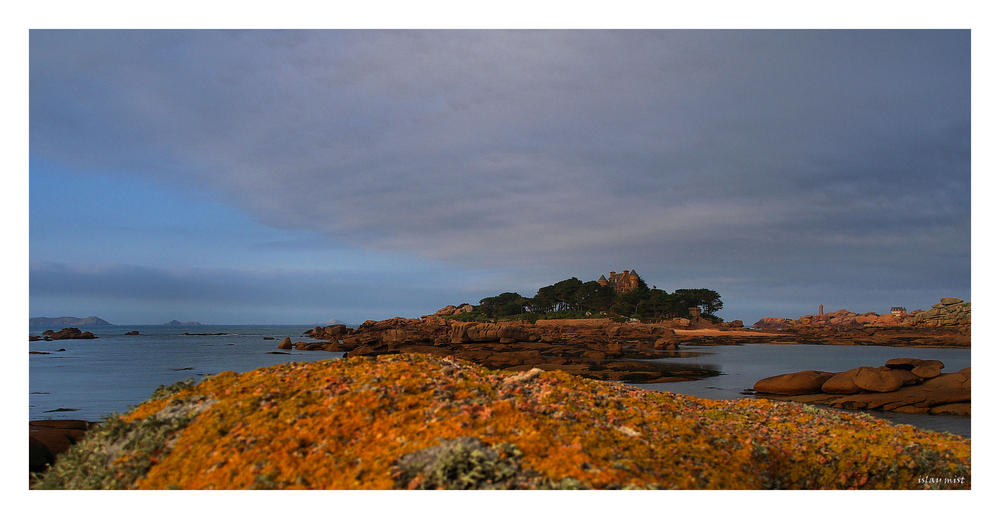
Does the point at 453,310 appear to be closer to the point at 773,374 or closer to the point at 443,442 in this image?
the point at 773,374

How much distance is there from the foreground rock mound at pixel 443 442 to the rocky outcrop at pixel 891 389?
13.2m

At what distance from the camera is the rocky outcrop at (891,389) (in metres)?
18.0

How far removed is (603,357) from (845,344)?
152ft

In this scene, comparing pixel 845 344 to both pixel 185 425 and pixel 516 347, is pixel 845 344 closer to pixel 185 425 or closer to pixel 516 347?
pixel 516 347

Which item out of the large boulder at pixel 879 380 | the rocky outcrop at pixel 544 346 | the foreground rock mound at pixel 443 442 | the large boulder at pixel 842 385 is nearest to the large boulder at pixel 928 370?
the large boulder at pixel 879 380

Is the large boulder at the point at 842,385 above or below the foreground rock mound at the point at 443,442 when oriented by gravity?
below

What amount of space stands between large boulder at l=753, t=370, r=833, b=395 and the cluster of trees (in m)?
68.4

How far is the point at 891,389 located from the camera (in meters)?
19.6

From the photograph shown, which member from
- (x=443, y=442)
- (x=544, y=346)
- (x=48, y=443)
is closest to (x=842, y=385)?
(x=443, y=442)

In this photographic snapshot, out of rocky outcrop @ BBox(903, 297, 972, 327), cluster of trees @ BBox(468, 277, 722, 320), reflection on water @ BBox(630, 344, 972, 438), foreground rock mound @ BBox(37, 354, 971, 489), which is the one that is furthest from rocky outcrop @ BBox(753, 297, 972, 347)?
foreground rock mound @ BBox(37, 354, 971, 489)

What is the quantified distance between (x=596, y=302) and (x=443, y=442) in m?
95.4

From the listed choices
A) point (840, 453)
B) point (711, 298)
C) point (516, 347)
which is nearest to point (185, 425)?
point (840, 453)

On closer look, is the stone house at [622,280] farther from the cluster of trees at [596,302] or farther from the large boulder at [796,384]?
the large boulder at [796,384]

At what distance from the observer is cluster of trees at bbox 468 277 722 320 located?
96625mm
